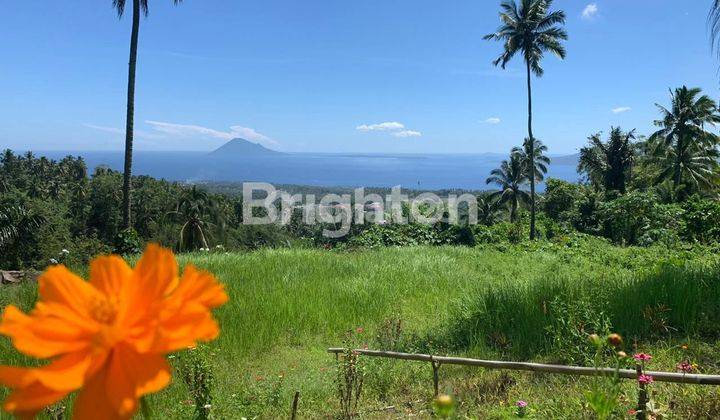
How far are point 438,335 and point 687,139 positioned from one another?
31.3 metres

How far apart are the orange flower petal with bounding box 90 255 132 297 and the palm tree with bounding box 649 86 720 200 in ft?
107

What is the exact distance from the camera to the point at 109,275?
63 cm

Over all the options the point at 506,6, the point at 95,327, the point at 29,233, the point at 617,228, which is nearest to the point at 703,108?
the point at 506,6

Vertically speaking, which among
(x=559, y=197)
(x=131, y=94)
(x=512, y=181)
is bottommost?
(x=559, y=197)

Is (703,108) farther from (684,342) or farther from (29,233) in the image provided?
(29,233)

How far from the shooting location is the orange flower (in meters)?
0.51

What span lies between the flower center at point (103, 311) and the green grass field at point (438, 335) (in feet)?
7.24

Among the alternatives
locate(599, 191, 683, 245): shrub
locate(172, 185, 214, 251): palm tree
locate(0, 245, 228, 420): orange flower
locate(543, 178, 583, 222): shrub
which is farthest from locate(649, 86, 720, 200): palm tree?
locate(0, 245, 228, 420): orange flower

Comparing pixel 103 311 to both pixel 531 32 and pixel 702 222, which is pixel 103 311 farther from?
pixel 531 32

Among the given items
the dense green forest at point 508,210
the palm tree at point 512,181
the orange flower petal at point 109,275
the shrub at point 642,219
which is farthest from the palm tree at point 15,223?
the orange flower petal at point 109,275

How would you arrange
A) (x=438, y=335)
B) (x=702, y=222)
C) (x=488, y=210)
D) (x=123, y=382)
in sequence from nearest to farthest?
(x=123, y=382) < (x=438, y=335) < (x=702, y=222) < (x=488, y=210)

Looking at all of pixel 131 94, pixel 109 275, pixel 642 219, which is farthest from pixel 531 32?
pixel 109 275

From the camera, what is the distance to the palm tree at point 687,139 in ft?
93.1

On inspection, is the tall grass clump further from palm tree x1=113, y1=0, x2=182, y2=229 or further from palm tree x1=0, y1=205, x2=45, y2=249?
palm tree x1=0, y1=205, x2=45, y2=249
